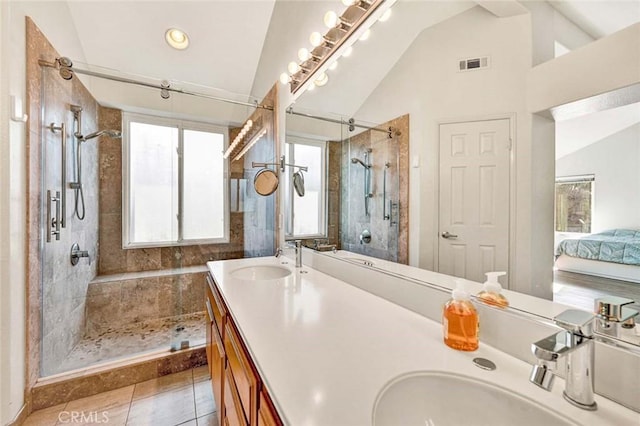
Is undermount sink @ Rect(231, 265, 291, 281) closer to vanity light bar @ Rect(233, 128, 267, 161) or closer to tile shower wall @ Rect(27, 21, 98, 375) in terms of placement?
tile shower wall @ Rect(27, 21, 98, 375)

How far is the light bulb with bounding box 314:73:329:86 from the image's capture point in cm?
170

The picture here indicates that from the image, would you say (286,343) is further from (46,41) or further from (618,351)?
(46,41)

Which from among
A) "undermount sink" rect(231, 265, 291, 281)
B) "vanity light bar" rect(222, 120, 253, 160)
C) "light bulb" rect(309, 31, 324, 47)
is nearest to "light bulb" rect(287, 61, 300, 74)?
"light bulb" rect(309, 31, 324, 47)

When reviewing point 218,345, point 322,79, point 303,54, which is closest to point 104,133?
point 303,54

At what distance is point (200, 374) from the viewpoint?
6.48 feet

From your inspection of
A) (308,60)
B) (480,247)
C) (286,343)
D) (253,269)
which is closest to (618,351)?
(480,247)

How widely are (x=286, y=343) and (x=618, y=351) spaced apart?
739 mm

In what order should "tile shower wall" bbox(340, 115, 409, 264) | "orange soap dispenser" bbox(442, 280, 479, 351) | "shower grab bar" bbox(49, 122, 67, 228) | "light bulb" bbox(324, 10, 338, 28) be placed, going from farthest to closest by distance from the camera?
"shower grab bar" bbox(49, 122, 67, 228)
"light bulb" bbox(324, 10, 338, 28)
"tile shower wall" bbox(340, 115, 409, 264)
"orange soap dispenser" bbox(442, 280, 479, 351)

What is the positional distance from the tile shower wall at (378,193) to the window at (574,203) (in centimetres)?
48

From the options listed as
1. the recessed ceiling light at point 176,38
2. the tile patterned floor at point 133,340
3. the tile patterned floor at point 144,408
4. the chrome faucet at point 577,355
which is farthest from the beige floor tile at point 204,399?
the recessed ceiling light at point 176,38

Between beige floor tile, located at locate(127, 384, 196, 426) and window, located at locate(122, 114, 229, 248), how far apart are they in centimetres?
159

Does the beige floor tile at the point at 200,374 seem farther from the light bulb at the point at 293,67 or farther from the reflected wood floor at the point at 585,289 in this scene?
the light bulb at the point at 293,67

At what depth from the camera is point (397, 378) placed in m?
0.60

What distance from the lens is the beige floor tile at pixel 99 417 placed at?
1.51 meters
